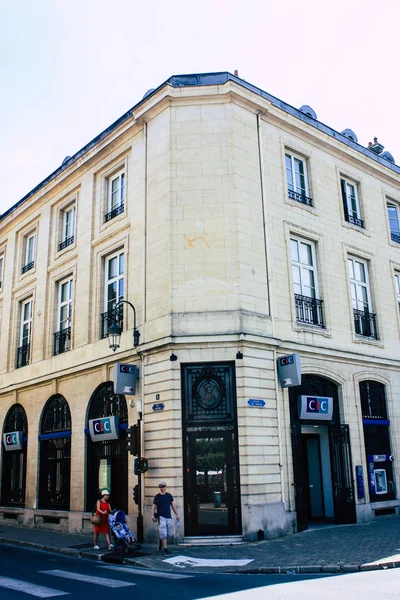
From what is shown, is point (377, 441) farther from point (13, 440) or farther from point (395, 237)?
point (13, 440)

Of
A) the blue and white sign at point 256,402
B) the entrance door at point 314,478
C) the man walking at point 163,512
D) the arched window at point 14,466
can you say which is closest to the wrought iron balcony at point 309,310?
the blue and white sign at point 256,402

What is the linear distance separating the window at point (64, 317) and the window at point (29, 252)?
111 inches

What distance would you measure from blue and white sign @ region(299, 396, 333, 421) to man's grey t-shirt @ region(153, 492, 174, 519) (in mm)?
4693

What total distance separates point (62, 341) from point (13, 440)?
4.50 metres

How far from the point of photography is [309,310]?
17.0m

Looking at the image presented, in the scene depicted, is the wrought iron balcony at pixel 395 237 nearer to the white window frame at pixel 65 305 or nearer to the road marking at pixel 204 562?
the white window frame at pixel 65 305

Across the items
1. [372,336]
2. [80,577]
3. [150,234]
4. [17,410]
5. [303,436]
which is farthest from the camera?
[17,410]

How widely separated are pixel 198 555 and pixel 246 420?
3399mm

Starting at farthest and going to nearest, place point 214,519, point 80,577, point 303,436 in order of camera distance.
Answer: point 303,436, point 214,519, point 80,577

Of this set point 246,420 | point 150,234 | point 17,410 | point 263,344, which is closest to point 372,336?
point 263,344

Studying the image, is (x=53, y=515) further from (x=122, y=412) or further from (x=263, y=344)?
(x=263, y=344)

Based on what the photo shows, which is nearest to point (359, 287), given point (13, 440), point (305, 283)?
point (305, 283)

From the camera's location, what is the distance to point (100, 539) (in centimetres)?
1484

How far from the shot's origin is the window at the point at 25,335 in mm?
21812
